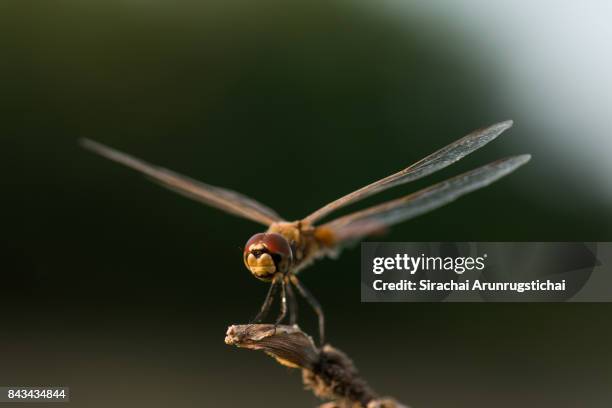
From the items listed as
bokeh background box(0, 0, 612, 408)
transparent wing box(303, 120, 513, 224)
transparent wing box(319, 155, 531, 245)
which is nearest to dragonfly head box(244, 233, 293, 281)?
transparent wing box(319, 155, 531, 245)

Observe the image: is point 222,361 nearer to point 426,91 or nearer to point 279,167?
point 279,167

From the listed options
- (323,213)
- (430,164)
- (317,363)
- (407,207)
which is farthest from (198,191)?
(317,363)

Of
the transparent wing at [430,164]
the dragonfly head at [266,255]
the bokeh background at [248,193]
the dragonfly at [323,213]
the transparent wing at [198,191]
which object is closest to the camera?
the dragonfly at [323,213]

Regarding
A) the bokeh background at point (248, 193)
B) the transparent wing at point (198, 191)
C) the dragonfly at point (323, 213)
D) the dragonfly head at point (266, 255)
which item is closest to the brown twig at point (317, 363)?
the dragonfly at point (323, 213)

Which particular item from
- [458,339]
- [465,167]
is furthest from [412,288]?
[458,339]

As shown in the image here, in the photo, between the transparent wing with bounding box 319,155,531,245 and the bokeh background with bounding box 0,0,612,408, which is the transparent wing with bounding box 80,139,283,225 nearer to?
the transparent wing with bounding box 319,155,531,245

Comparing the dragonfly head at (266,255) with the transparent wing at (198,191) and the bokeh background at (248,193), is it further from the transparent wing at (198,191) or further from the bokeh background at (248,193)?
the bokeh background at (248,193)

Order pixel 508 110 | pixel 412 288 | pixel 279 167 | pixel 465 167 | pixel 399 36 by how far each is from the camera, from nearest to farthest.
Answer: pixel 412 288 < pixel 465 167 < pixel 279 167 < pixel 508 110 < pixel 399 36
